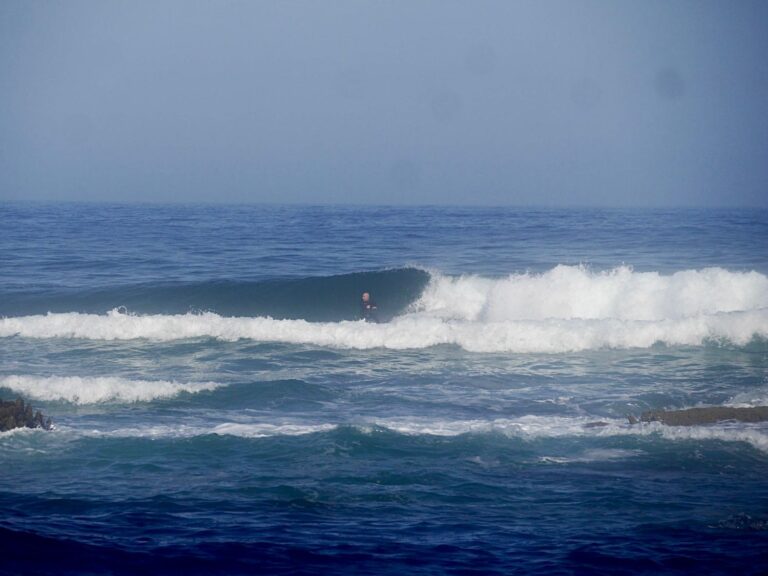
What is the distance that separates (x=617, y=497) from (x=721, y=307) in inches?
633

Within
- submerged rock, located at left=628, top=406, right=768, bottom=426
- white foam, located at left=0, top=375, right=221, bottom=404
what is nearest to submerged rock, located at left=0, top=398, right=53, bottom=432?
white foam, located at left=0, top=375, right=221, bottom=404

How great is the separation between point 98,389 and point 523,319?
1100 centimetres

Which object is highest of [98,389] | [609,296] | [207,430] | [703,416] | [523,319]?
[609,296]

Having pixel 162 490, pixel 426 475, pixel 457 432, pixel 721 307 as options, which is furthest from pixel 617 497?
pixel 721 307

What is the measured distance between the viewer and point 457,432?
465 inches

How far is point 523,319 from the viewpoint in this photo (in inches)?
839

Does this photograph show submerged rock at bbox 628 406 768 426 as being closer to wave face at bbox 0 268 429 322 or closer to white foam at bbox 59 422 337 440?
white foam at bbox 59 422 337 440

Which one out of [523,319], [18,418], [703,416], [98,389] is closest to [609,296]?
[523,319]

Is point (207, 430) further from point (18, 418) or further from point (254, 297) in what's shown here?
point (254, 297)

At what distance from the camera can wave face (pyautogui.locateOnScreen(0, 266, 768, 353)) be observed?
19.3m

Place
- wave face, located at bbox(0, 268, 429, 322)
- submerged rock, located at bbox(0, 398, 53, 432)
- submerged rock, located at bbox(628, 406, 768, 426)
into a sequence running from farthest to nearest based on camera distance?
1. wave face, located at bbox(0, 268, 429, 322)
2. submerged rock, located at bbox(0, 398, 53, 432)
3. submerged rock, located at bbox(628, 406, 768, 426)

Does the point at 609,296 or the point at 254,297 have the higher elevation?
the point at 609,296

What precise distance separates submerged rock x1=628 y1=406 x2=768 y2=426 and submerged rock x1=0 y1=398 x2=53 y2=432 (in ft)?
28.2

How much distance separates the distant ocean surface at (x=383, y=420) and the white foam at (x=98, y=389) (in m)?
0.05
